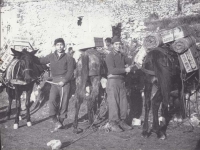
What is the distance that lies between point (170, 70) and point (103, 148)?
77.9 inches

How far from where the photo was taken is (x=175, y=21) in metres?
7.12

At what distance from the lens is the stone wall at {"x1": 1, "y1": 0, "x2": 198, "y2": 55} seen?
7805 mm

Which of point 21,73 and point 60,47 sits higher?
point 60,47

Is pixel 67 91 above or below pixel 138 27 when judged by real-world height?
below

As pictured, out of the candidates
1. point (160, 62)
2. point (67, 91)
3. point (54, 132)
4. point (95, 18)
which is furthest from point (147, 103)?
point (95, 18)

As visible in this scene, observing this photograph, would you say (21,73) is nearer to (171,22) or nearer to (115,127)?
(115,127)

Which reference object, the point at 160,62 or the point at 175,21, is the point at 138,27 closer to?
the point at 175,21

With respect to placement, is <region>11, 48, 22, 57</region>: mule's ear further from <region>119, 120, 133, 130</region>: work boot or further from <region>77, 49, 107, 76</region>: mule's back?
<region>119, 120, 133, 130</region>: work boot

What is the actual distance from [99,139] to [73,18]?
6.73 metres

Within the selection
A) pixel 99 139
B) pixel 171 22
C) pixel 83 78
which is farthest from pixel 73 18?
pixel 99 139

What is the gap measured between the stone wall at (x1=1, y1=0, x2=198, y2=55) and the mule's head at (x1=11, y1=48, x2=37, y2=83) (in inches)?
104

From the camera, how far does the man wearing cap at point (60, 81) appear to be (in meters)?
4.66

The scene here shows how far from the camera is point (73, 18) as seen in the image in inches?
376

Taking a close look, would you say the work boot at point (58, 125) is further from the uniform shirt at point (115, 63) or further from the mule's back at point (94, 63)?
the uniform shirt at point (115, 63)
